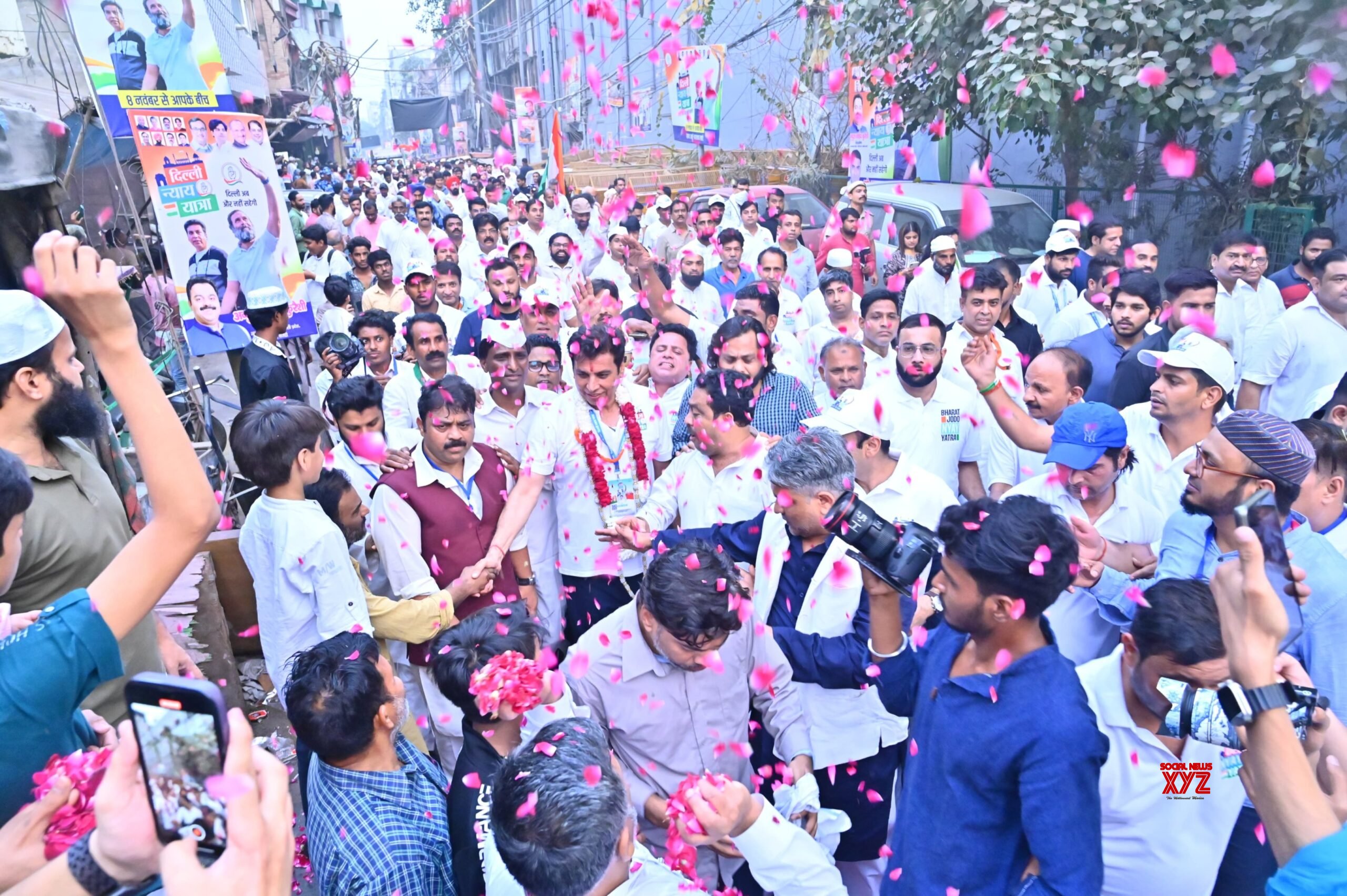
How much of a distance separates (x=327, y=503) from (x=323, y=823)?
1617mm

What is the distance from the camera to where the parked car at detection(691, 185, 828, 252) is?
37.1 ft

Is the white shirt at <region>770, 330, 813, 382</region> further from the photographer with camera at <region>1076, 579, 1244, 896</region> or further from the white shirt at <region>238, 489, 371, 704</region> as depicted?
the photographer with camera at <region>1076, 579, 1244, 896</region>

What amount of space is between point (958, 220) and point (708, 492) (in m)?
6.79

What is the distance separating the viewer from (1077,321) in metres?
5.59

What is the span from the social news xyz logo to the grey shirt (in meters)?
1.02

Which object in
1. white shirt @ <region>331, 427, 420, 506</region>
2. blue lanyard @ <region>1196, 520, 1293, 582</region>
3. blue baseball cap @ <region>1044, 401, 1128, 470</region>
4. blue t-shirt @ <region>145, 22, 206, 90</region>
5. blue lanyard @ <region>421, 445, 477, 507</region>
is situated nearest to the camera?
blue lanyard @ <region>1196, 520, 1293, 582</region>

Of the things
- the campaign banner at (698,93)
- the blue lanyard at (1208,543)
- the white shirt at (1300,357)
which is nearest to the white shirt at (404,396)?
the blue lanyard at (1208,543)

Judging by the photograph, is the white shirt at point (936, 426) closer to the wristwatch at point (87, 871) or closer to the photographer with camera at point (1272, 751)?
the photographer with camera at point (1272, 751)

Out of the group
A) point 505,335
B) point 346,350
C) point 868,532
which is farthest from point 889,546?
point 346,350

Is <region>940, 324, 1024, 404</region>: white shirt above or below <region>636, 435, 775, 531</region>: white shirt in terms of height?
above

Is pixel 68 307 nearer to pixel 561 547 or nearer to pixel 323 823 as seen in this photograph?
pixel 323 823

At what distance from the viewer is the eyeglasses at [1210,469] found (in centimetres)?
249

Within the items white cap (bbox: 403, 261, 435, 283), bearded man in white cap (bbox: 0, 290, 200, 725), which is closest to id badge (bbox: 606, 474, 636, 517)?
bearded man in white cap (bbox: 0, 290, 200, 725)

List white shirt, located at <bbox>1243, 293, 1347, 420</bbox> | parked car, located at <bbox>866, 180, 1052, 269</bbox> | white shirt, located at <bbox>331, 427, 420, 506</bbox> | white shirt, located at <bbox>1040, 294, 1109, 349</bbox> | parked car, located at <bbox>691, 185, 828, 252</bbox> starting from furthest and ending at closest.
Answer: parked car, located at <bbox>691, 185, 828, 252</bbox>
parked car, located at <bbox>866, 180, 1052, 269</bbox>
white shirt, located at <bbox>1040, 294, 1109, 349</bbox>
white shirt, located at <bbox>1243, 293, 1347, 420</bbox>
white shirt, located at <bbox>331, 427, 420, 506</bbox>
